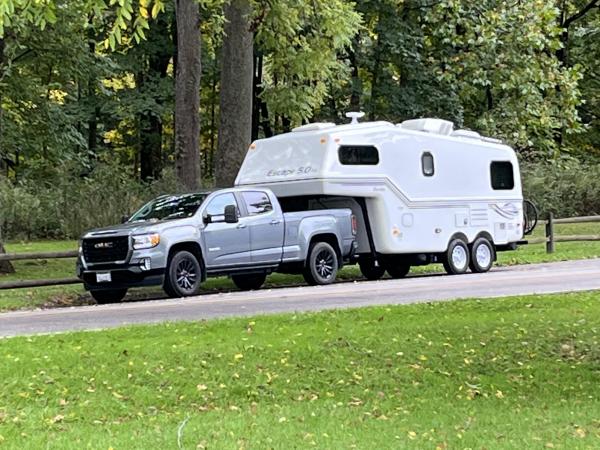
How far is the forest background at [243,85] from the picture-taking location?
1980cm

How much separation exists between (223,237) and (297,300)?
99.5 inches

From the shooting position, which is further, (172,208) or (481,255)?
(481,255)

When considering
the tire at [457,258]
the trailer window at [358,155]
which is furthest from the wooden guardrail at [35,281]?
the tire at [457,258]

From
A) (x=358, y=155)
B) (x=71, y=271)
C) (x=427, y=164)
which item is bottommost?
(x=71, y=271)

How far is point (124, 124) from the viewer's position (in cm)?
3894

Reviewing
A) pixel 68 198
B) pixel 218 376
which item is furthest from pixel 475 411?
pixel 68 198

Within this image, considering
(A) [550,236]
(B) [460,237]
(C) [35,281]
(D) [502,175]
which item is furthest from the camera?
(A) [550,236]

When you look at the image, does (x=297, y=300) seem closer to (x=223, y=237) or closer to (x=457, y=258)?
(x=223, y=237)

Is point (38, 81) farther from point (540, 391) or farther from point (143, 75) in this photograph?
point (540, 391)

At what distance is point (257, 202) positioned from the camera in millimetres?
16250

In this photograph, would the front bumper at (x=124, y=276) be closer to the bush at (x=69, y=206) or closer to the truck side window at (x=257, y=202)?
the truck side window at (x=257, y=202)

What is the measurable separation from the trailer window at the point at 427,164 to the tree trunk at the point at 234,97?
4.23 meters

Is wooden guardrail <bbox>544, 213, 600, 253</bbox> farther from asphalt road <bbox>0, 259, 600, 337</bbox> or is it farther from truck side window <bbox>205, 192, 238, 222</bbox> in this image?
truck side window <bbox>205, 192, 238, 222</bbox>

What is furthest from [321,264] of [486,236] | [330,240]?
[486,236]
